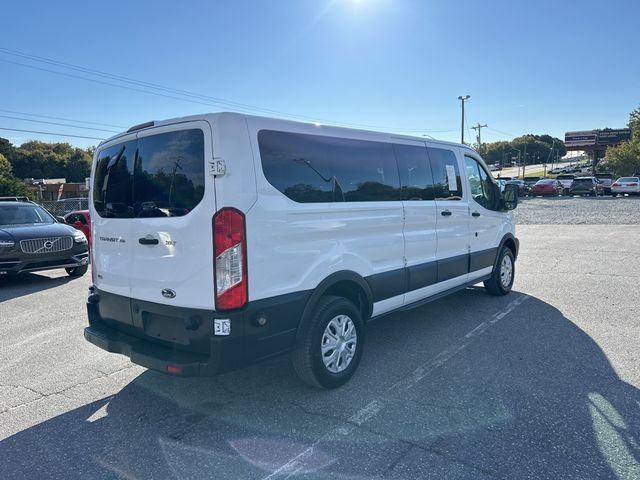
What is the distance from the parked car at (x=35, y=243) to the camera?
27.8 feet

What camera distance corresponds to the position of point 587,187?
36.4 m

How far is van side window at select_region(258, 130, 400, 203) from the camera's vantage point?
3.52 m

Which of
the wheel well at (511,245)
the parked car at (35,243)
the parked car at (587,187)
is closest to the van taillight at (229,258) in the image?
the wheel well at (511,245)

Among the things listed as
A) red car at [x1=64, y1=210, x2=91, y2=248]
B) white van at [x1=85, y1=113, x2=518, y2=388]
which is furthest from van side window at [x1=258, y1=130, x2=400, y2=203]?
red car at [x1=64, y1=210, x2=91, y2=248]

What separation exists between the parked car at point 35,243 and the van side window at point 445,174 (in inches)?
290

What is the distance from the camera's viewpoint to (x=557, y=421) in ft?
11.0

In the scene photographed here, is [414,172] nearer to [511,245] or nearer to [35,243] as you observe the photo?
[511,245]

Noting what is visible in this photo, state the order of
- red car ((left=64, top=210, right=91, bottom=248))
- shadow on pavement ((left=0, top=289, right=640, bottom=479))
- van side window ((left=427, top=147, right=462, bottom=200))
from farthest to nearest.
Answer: red car ((left=64, top=210, right=91, bottom=248))
van side window ((left=427, top=147, right=462, bottom=200))
shadow on pavement ((left=0, top=289, right=640, bottom=479))

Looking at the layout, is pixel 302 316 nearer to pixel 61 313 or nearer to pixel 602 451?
pixel 602 451

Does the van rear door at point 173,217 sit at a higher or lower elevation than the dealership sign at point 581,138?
lower

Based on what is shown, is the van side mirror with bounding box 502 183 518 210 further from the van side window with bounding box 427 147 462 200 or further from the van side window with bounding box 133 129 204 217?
the van side window with bounding box 133 129 204 217

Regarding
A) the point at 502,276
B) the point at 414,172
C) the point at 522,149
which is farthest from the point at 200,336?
the point at 522,149

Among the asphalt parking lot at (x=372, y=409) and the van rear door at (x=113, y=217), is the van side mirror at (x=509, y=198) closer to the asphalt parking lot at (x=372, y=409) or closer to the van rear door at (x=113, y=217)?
the asphalt parking lot at (x=372, y=409)

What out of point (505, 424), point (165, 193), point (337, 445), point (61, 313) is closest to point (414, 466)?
point (337, 445)
